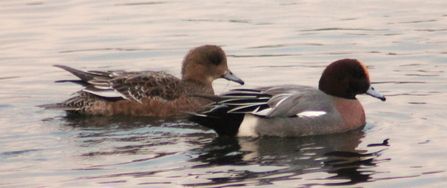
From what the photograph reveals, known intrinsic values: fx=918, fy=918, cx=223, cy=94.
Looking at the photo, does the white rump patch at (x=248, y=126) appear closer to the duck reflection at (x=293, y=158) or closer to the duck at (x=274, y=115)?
the duck at (x=274, y=115)

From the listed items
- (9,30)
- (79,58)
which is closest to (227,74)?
(79,58)

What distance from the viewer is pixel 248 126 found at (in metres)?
9.51

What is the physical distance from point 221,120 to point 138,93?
1.60 meters

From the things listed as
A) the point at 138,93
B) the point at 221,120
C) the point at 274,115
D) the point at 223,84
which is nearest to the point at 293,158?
the point at 274,115

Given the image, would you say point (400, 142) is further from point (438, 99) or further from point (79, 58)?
point (79, 58)

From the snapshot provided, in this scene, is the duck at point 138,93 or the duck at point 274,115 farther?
the duck at point 138,93

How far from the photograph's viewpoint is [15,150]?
8.79 meters

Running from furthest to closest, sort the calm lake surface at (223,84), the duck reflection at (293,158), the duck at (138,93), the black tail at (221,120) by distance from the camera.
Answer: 1. the duck at (138,93)
2. the black tail at (221,120)
3. the calm lake surface at (223,84)
4. the duck reflection at (293,158)

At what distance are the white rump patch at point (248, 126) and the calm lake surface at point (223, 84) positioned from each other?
147 millimetres

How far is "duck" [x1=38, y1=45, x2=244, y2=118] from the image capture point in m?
10.7

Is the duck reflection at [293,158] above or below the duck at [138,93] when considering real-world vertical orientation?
below

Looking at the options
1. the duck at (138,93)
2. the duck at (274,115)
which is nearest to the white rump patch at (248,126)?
the duck at (274,115)

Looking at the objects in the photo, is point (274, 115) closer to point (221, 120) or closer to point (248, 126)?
point (248, 126)

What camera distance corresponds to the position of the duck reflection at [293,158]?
7.80 metres
